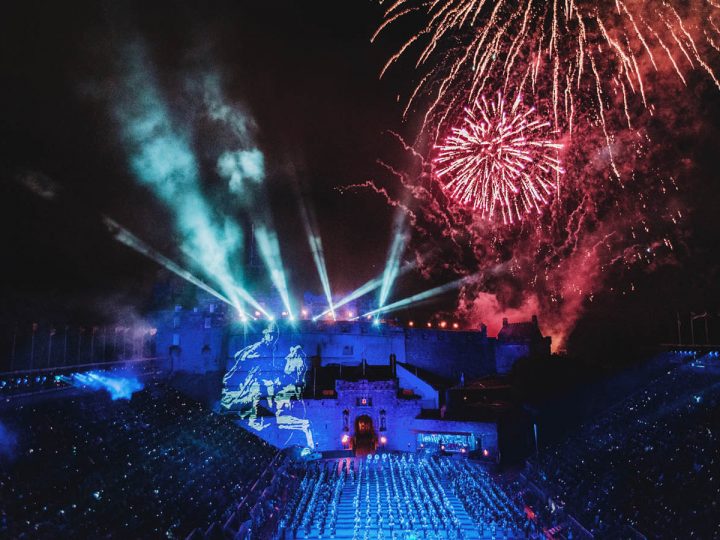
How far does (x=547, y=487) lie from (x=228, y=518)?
14.6 meters

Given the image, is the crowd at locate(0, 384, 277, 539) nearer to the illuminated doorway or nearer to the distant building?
the illuminated doorway

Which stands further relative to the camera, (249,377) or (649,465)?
(249,377)

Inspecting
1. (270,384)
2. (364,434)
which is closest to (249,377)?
(270,384)

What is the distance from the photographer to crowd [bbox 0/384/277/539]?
46.5 ft

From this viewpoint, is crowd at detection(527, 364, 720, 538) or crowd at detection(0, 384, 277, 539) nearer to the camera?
crowd at detection(0, 384, 277, 539)

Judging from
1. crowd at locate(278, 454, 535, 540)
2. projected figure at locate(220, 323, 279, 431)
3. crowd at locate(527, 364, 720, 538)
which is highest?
projected figure at locate(220, 323, 279, 431)

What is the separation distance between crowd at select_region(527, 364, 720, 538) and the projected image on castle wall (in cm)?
1710

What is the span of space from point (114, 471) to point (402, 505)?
12127 mm

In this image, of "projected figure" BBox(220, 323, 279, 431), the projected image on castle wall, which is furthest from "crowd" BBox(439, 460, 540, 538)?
"projected figure" BBox(220, 323, 279, 431)

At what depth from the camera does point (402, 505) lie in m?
21.3

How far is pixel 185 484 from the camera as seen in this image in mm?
19562

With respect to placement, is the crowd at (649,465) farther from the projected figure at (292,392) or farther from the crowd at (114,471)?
the projected figure at (292,392)

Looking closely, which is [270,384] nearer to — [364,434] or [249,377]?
[249,377]

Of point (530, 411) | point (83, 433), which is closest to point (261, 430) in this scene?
point (83, 433)
